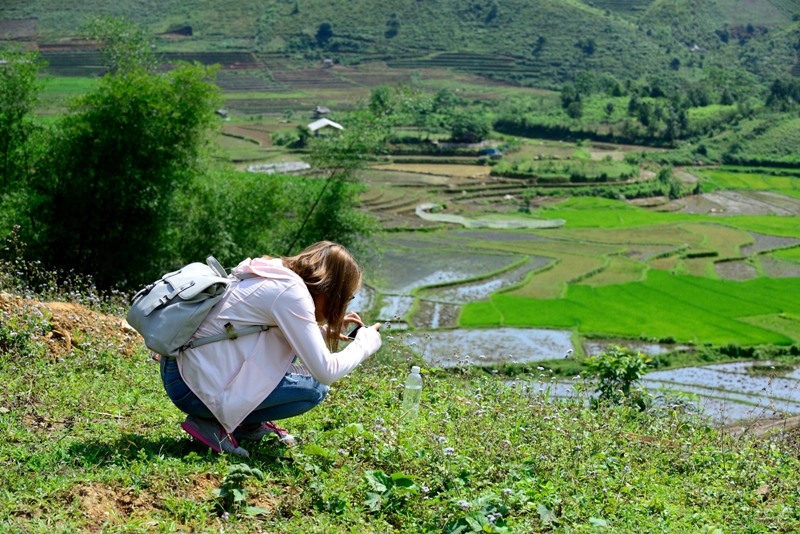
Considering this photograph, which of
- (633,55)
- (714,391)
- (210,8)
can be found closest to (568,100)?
(633,55)

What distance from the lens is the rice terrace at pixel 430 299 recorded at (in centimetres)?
382

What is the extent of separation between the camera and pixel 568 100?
71.8 meters

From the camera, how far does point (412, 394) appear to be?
5.20 meters

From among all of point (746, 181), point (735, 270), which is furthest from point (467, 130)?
point (735, 270)

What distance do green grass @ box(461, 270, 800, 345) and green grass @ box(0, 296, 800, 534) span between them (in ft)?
53.9

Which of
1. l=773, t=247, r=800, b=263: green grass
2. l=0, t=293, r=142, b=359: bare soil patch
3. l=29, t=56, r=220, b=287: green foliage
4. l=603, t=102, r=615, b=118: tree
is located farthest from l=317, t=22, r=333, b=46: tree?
l=0, t=293, r=142, b=359: bare soil patch

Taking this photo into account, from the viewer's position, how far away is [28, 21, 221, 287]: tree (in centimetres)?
1509

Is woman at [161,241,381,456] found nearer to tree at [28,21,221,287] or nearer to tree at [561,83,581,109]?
tree at [28,21,221,287]

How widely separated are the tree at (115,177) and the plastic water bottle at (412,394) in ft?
36.7

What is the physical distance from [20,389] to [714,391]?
15.5 metres

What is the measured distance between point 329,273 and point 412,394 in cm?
146

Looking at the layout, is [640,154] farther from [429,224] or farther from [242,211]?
[242,211]

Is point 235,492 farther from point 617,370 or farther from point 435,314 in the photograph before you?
point 435,314

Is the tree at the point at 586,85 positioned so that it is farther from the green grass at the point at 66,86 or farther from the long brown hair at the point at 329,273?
the long brown hair at the point at 329,273
